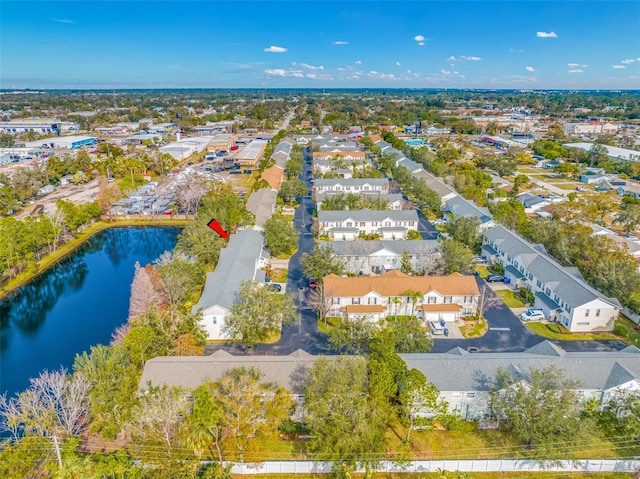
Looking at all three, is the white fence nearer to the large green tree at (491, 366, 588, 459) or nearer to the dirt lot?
the large green tree at (491, 366, 588, 459)

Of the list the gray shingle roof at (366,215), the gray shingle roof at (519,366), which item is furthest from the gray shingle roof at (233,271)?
the gray shingle roof at (519,366)

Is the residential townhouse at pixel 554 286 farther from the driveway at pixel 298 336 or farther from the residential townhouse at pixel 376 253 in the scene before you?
the driveway at pixel 298 336

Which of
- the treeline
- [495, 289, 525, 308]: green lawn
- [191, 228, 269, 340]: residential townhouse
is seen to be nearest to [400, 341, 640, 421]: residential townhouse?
[495, 289, 525, 308]: green lawn

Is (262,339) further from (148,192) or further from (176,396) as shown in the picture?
(148,192)

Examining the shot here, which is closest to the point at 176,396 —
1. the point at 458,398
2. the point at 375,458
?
the point at 375,458

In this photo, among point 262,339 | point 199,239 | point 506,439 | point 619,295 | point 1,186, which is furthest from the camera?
point 1,186

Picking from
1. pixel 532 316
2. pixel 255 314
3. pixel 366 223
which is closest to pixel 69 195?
pixel 366 223
